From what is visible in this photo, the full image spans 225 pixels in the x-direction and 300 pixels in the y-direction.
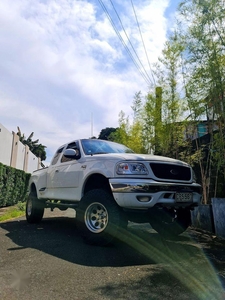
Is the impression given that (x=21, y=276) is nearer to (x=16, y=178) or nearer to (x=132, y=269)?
(x=132, y=269)

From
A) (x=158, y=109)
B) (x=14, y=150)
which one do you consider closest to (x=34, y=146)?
(x=14, y=150)

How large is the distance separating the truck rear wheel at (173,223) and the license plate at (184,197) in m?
0.24

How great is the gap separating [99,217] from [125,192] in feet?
2.50

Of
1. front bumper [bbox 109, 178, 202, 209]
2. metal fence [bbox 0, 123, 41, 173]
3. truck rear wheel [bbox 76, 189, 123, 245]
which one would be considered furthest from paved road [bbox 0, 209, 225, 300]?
metal fence [bbox 0, 123, 41, 173]

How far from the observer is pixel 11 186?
12.4 metres

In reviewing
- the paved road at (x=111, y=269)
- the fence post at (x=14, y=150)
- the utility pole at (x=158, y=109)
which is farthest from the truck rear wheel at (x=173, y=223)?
the fence post at (x=14, y=150)

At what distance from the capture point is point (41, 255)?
12.5 feet

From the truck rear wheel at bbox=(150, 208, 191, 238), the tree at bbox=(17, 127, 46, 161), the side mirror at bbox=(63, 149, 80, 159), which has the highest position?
the tree at bbox=(17, 127, 46, 161)

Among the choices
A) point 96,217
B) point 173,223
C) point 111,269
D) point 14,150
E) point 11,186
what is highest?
point 14,150

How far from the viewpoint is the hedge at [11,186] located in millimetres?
11173

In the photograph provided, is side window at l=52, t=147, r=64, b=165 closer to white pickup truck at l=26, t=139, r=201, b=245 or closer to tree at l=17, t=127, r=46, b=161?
white pickup truck at l=26, t=139, r=201, b=245

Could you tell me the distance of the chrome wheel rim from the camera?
4152 mm

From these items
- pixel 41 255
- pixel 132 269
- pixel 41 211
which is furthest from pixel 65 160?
pixel 132 269

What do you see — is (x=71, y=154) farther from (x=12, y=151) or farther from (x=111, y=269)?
(x=12, y=151)
